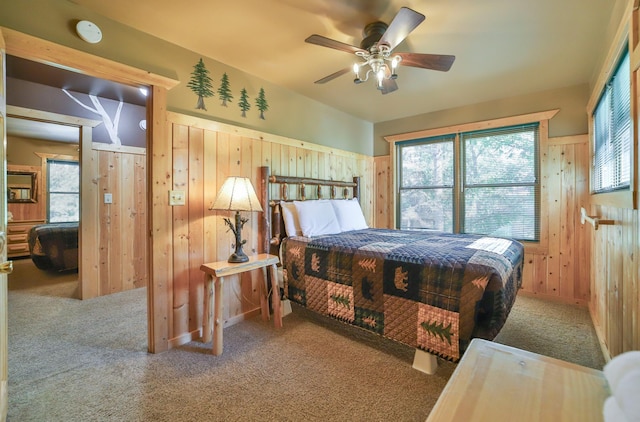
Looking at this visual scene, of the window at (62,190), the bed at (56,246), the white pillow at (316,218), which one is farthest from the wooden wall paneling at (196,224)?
the window at (62,190)

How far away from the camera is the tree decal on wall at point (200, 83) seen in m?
2.40

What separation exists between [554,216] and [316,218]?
2.76 meters

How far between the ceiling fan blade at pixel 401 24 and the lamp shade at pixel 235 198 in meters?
1.48

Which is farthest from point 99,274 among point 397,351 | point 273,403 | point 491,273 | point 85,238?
point 491,273

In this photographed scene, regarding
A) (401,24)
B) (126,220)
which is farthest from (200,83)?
(126,220)

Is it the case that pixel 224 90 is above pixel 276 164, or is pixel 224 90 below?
above

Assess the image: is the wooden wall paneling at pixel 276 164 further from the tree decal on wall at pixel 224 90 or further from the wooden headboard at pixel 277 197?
the tree decal on wall at pixel 224 90

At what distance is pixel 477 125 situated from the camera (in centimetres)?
364

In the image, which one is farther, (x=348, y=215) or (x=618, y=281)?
(x=348, y=215)

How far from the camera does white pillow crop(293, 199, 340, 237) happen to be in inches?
114

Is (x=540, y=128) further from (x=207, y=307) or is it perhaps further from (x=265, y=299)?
(x=207, y=307)

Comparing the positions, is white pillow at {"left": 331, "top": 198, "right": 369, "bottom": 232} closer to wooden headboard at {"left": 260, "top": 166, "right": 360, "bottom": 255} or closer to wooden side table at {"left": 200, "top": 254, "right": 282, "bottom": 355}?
wooden headboard at {"left": 260, "top": 166, "right": 360, "bottom": 255}

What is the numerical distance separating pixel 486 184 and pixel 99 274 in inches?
197

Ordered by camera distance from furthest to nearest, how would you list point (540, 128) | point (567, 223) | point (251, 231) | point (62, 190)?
point (62, 190)
point (540, 128)
point (567, 223)
point (251, 231)
